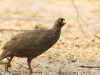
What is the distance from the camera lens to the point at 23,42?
880 cm

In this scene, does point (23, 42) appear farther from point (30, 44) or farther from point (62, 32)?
point (62, 32)

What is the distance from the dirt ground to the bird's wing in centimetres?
56

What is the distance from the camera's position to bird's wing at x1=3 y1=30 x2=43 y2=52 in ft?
28.7

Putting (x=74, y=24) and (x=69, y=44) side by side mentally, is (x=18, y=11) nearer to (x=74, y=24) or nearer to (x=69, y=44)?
(x=74, y=24)

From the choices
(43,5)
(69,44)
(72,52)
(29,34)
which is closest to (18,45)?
(29,34)

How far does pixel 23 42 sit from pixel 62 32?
5.94 m

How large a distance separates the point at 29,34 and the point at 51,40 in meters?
0.48

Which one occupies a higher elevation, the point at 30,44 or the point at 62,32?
the point at 30,44

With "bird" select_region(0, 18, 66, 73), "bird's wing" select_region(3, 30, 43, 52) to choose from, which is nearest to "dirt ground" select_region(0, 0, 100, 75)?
"bird" select_region(0, 18, 66, 73)

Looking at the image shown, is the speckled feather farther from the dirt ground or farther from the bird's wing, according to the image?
the dirt ground

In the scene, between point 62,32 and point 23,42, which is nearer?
point 23,42

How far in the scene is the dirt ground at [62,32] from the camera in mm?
9547

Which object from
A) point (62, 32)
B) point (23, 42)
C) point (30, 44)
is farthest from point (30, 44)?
point (62, 32)

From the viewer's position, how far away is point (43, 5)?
21.8 meters
